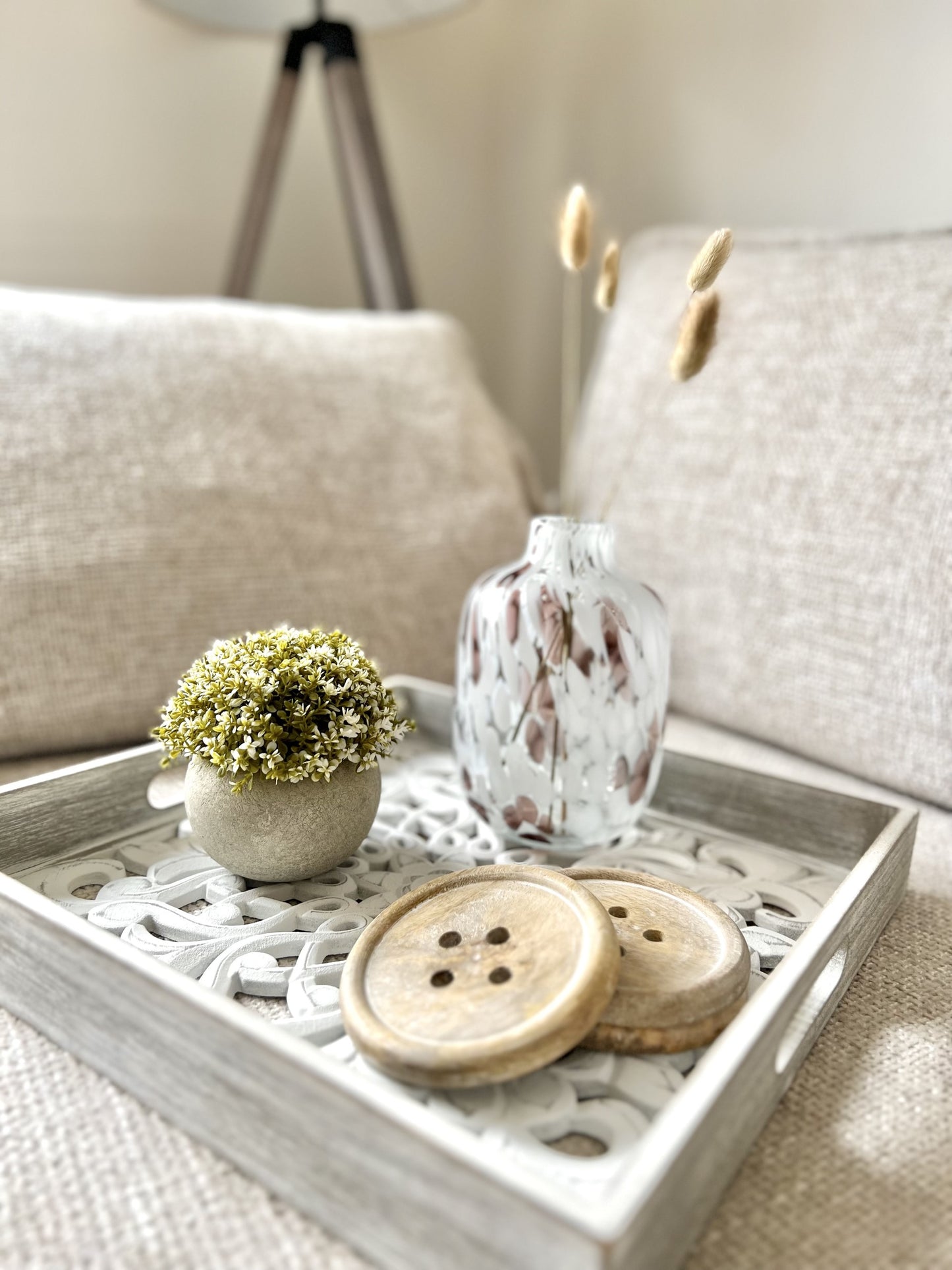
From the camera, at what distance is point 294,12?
4.11 ft

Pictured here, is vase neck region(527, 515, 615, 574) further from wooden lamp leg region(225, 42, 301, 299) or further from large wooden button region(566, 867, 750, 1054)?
wooden lamp leg region(225, 42, 301, 299)

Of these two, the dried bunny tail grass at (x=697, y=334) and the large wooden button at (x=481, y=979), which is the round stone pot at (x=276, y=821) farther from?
the dried bunny tail grass at (x=697, y=334)

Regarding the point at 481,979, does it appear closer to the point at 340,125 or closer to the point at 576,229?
the point at 576,229

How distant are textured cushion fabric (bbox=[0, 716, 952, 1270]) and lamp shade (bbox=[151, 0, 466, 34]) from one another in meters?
1.19

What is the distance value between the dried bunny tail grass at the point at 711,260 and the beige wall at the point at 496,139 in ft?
2.48

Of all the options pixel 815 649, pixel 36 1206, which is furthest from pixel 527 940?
pixel 815 649

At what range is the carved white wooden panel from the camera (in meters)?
0.43

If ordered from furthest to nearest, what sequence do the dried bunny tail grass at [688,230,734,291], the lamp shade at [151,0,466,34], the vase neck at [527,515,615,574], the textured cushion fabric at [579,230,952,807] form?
the lamp shade at [151,0,466,34]
the textured cushion fabric at [579,230,952,807]
the vase neck at [527,515,615,574]
the dried bunny tail grass at [688,230,734,291]

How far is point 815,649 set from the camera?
87cm

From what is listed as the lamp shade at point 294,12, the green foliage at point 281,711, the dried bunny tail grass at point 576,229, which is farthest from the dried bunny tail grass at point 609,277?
the lamp shade at point 294,12

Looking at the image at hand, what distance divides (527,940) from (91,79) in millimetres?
1280

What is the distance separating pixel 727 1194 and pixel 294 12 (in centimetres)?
139

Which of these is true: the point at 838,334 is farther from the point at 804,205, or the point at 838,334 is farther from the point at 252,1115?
the point at 252,1115

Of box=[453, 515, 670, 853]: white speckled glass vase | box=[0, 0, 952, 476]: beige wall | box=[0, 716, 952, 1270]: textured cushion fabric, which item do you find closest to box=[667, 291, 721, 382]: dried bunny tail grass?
box=[453, 515, 670, 853]: white speckled glass vase
